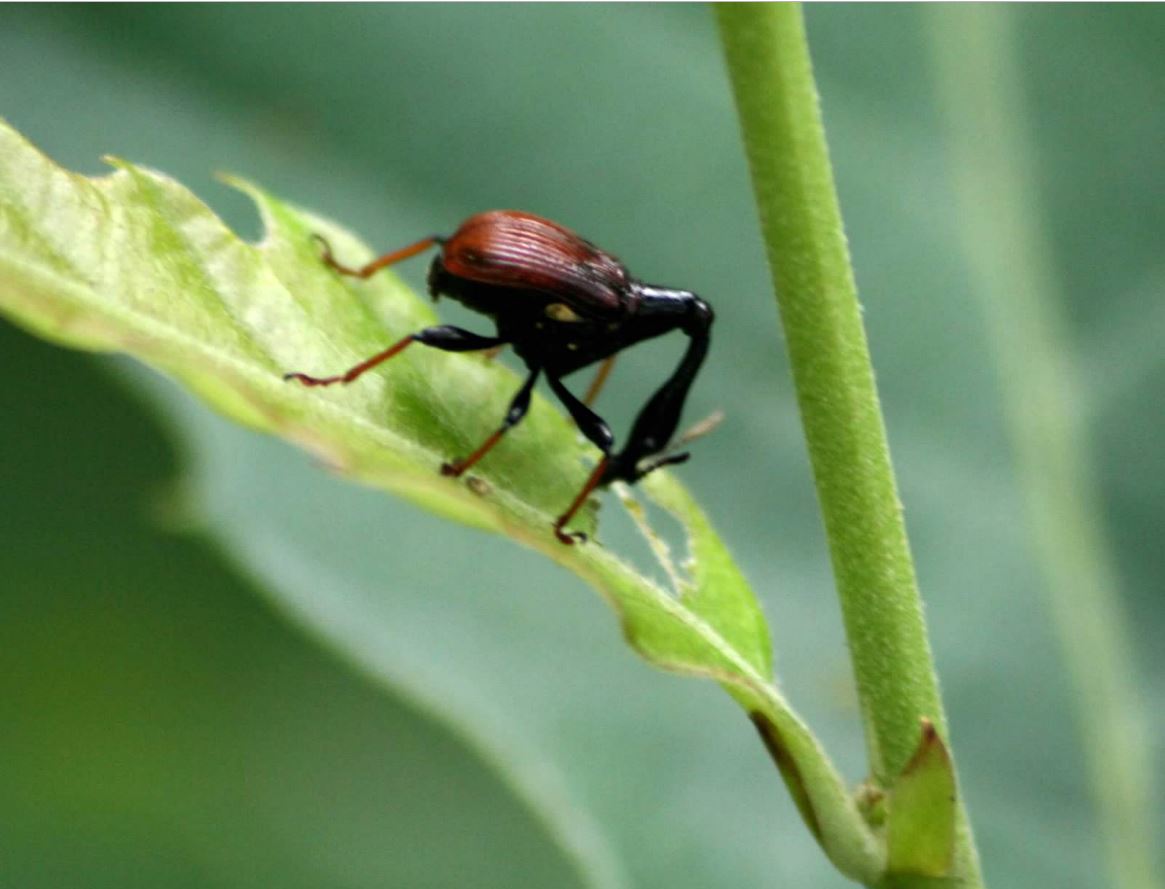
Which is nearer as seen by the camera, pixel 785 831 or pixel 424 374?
pixel 424 374

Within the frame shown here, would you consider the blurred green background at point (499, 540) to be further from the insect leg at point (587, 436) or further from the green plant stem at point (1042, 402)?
the insect leg at point (587, 436)

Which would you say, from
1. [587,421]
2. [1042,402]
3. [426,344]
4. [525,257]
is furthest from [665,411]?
[1042,402]

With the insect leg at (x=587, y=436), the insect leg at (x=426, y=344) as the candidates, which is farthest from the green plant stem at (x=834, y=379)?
the insect leg at (x=426, y=344)

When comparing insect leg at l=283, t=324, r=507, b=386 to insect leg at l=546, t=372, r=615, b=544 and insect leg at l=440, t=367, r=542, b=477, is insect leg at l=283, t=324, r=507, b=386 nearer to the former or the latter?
insect leg at l=440, t=367, r=542, b=477

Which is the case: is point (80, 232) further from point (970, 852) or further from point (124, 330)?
point (970, 852)

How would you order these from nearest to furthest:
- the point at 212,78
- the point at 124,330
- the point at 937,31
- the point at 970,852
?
the point at 124,330 < the point at 970,852 < the point at 937,31 < the point at 212,78

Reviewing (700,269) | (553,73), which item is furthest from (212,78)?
(700,269)

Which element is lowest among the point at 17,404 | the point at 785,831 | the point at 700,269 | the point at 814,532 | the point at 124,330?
the point at 17,404
